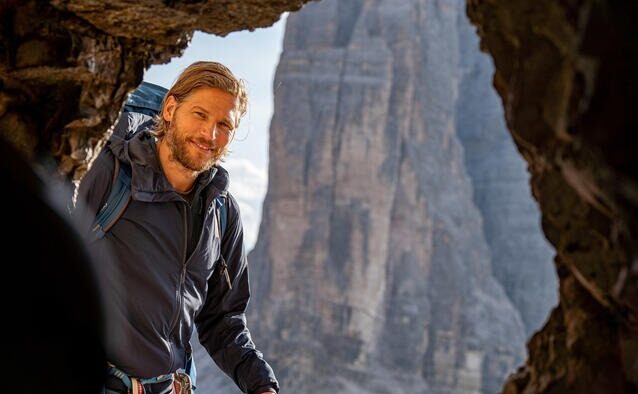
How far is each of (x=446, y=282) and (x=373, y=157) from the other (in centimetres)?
621

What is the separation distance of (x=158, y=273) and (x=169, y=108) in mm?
632

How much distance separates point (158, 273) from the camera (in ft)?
9.50

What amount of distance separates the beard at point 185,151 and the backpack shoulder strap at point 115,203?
0.18 m

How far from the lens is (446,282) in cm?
3688

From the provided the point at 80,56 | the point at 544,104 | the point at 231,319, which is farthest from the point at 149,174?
the point at 544,104

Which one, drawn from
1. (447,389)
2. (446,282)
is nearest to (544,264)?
(446,282)

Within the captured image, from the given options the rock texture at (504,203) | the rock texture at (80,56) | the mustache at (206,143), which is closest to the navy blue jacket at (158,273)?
the mustache at (206,143)

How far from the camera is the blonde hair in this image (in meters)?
3.12

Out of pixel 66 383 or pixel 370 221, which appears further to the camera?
pixel 370 221

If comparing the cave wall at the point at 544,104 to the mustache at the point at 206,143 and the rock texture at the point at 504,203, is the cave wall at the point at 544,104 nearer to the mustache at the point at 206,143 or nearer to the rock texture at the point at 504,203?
the mustache at the point at 206,143

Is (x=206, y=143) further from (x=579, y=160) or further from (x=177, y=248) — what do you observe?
(x=579, y=160)

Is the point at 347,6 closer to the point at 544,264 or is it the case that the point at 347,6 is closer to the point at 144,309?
the point at 544,264

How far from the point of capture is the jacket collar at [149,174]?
2930 mm

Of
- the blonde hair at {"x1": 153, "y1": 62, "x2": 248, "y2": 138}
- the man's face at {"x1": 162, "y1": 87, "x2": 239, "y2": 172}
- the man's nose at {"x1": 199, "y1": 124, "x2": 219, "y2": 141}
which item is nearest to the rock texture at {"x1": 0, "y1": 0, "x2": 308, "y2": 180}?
the blonde hair at {"x1": 153, "y1": 62, "x2": 248, "y2": 138}
